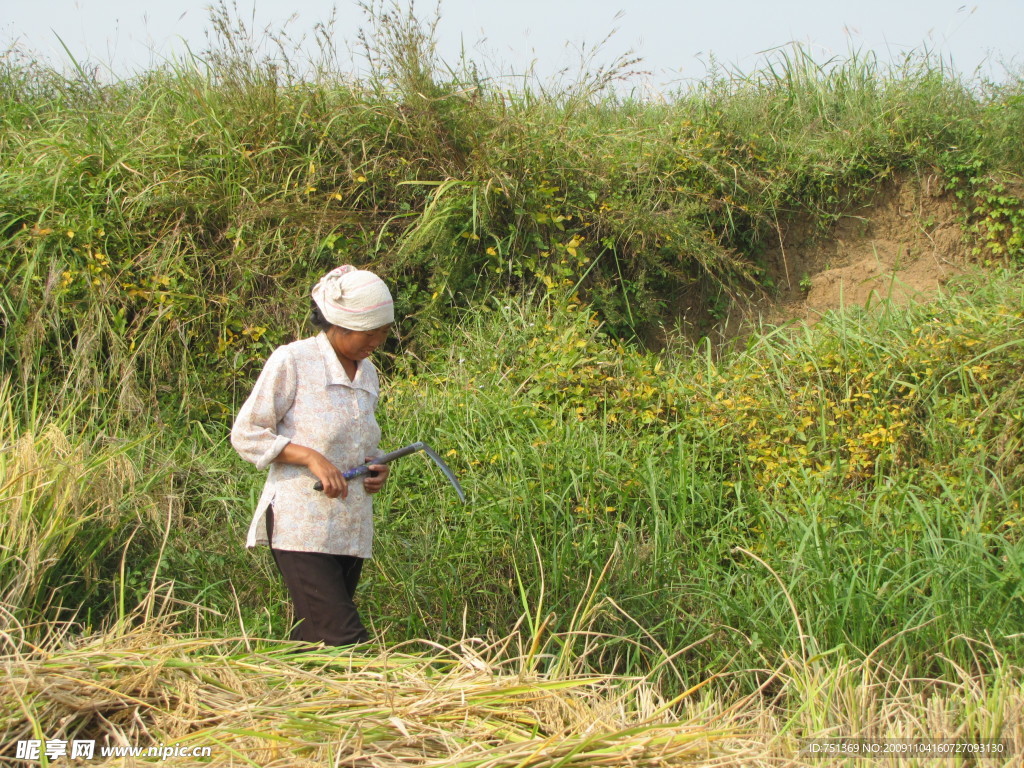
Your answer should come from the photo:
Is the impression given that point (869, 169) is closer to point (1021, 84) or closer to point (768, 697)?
point (1021, 84)

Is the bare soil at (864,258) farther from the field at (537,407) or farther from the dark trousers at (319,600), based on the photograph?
the dark trousers at (319,600)

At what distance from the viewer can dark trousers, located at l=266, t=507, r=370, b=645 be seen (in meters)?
2.82

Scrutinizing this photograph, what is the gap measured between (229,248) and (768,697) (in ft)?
12.2

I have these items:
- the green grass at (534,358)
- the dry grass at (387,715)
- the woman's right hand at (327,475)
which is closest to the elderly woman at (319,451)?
the woman's right hand at (327,475)

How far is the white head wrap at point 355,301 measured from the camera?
9.30 feet

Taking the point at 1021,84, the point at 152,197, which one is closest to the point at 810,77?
the point at 1021,84

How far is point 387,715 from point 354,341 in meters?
1.23

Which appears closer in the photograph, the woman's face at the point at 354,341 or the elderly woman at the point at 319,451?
the elderly woman at the point at 319,451

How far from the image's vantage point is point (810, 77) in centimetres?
656

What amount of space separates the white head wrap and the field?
922 millimetres

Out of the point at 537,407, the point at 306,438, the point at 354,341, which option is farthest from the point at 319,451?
the point at 537,407

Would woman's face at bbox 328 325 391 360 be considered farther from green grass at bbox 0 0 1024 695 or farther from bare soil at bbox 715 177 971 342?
bare soil at bbox 715 177 971 342

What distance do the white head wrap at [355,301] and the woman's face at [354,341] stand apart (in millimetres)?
23

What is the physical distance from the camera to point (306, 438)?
2.85 m
